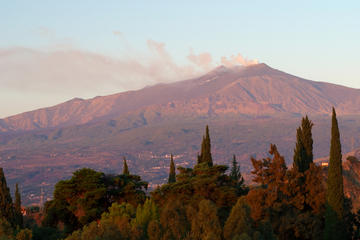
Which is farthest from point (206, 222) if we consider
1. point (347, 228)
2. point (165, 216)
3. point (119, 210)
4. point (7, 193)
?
point (7, 193)

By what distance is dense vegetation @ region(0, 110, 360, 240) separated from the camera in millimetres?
27594

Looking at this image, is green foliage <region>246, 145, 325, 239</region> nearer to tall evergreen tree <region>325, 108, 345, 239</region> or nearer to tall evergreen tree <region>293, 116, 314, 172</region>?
tall evergreen tree <region>325, 108, 345, 239</region>

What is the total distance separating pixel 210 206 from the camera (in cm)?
2731

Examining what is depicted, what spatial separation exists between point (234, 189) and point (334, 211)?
9.37 meters

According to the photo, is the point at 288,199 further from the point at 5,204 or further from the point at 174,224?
the point at 5,204

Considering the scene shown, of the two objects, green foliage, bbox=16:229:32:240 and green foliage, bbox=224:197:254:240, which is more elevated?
green foliage, bbox=224:197:254:240

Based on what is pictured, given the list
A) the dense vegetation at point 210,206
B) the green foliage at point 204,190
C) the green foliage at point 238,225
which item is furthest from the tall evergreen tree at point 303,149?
the green foliage at point 238,225

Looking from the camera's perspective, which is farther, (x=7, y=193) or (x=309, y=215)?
(x=7, y=193)

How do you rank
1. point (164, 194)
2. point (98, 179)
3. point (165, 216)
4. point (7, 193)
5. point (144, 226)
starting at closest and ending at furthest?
point (165, 216) < point (144, 226) < point (7, 193) < point (164, 194) < point (98, 179)

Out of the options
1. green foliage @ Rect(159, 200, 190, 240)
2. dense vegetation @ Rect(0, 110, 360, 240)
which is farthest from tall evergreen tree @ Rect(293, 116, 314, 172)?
green foliage @ Rect(159, 200, 190, 240)

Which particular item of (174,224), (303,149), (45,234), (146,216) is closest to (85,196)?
(45,234)

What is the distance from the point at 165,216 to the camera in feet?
96.0

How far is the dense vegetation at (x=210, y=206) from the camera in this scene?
2759 centimetres

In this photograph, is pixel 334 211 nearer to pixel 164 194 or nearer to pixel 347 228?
pixel 347 228
